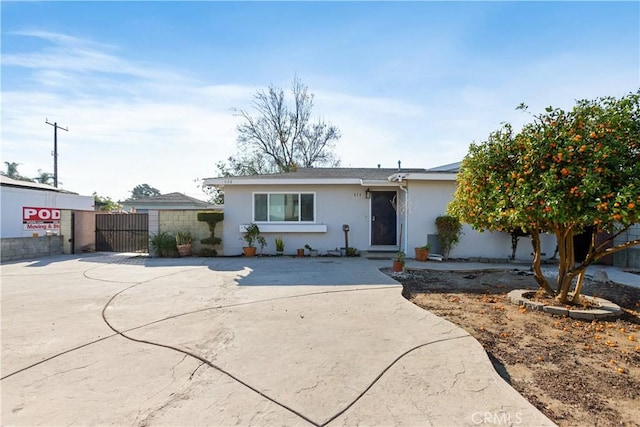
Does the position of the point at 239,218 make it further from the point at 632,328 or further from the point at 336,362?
the point at 632,328

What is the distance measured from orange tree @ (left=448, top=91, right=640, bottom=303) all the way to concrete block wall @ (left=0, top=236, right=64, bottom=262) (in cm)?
1354

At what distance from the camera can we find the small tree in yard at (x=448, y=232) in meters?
9.30

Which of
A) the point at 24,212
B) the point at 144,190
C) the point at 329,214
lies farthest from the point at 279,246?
the point at 144,190

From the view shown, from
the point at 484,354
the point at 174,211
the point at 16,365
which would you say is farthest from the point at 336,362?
the point at 174,211

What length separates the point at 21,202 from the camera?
463 inches

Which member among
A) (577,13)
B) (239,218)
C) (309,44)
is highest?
(309,44)

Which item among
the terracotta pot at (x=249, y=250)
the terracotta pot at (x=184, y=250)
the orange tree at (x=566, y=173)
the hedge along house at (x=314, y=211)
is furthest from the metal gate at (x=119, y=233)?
the orange tree at (x=566, y=173)

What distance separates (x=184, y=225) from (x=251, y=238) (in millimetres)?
2561

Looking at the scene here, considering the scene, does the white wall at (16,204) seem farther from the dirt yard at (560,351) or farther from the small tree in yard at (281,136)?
the dirt yard at (560,351)

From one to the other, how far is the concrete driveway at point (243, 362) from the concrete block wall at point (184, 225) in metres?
5.40

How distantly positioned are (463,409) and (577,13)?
327 inches

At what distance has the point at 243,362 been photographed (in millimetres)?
2752

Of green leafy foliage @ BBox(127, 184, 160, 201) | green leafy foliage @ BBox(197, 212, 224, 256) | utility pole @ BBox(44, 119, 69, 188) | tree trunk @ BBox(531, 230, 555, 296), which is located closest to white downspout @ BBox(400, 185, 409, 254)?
tree trunk @ BBox(531, 230, 555, 296)

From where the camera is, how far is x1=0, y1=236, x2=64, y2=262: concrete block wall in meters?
9.89
